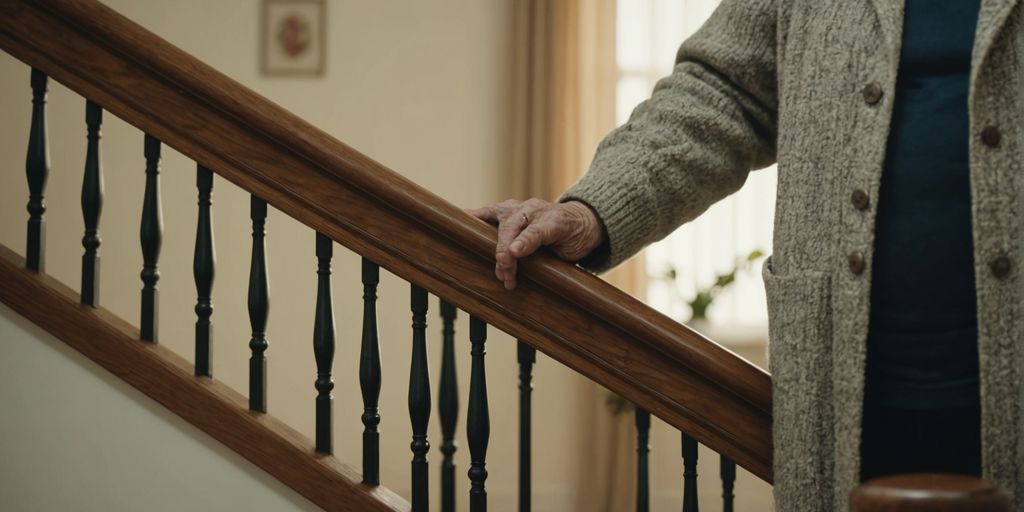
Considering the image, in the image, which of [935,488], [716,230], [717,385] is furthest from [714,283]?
[935,488]

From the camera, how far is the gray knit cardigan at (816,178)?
2.93 feet

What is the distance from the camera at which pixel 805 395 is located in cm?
99

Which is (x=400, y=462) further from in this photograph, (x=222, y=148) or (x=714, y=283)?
(x=222, y=148)

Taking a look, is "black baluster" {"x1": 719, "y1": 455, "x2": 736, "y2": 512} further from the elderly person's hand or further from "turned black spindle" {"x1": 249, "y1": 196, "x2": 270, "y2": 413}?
"turned black spindle" {"x1": 249, "y1": 196, "x2": 270, "y2": 413}

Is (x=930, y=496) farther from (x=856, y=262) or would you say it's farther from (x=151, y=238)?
(x=151, y=238)

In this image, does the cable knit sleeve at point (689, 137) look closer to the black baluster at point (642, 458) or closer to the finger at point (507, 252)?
the finger at point (507, 252)

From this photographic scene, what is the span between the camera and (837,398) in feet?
3.17

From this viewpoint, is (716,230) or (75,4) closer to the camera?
(75,4)

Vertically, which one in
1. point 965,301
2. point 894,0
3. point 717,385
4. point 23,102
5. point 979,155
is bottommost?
point 23,102

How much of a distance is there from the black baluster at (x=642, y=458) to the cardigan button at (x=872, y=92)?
0.45 metres

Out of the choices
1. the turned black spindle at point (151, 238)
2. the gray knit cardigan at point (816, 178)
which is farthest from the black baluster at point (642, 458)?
the turned black spindle at point (151, 238)

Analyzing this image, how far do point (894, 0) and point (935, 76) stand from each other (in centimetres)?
9

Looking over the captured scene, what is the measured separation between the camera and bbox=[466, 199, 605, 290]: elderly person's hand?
104 centimetres

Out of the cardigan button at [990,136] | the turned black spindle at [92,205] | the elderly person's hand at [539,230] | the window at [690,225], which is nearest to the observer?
the cardigan button at [990,136]
